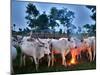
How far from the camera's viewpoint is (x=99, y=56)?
94.2 inches

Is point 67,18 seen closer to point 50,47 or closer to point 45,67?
point 50,47

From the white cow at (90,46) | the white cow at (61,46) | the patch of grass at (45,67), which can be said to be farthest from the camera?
the white cow at (90,46)

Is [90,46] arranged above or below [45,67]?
above

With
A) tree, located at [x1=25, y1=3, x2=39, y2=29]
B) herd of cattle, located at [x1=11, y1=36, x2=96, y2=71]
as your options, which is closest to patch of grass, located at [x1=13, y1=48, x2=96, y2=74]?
herd of cattle, located at [x1=11, y1=36, x2=96, y2=71]

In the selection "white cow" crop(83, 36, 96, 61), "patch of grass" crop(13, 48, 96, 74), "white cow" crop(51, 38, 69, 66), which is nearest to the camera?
"patch of grass" crop(13, 48, 96, 74)

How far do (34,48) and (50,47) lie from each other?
17 centimetres

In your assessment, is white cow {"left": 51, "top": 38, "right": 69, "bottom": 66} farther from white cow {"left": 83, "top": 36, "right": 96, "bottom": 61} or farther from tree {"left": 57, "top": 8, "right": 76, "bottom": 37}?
white cow {"left": 83, "top": 36, "right": 96, "bottom": 61}

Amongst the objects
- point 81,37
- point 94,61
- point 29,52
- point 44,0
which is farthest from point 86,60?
point 44,0

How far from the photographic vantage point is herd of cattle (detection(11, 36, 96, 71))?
2123mm

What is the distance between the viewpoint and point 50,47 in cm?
221

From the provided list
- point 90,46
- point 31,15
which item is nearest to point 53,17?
point 31,15

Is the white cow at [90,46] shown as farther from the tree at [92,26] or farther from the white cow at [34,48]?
the white cow at [34,48]

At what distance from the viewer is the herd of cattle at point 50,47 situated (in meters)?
2.12

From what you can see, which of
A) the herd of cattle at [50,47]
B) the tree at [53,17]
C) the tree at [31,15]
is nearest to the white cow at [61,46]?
the herd of cattle at [50,47]
